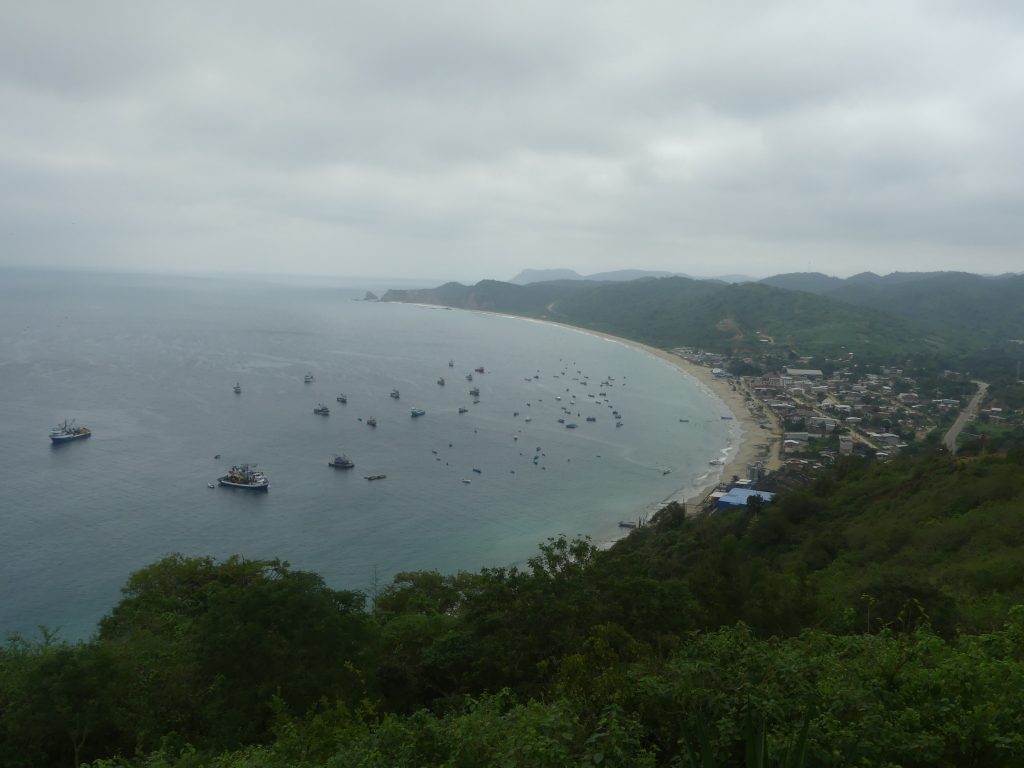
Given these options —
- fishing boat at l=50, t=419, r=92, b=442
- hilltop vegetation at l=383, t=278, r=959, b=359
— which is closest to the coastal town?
hilltop vegetation at l=383, t=278, r=959, b=359

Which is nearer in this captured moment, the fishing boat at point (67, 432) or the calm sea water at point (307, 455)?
the calm sea water at point (307, 455)

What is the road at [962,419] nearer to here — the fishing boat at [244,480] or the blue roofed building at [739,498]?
the blue roofed building at [739,498]

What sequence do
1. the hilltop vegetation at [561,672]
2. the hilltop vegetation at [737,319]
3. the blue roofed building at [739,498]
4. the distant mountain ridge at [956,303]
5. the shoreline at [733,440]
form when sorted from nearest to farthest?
the hilltop vegetation at [561,672] < the blue roofed building at [739,498] < the shoreline at [733,440] < the hilltop vegetation at [737,319] < the distant mountain ridge at [956,303]

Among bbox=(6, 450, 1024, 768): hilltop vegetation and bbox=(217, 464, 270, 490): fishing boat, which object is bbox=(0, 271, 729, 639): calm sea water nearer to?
bbox=(217, 464, 270, 490): fishing boat

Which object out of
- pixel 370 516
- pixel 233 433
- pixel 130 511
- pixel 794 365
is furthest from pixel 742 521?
pixel 794 365

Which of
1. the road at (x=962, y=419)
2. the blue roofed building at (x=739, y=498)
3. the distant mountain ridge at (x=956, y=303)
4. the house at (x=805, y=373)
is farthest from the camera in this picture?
the distant mountain ridge at (x=956, y=303)

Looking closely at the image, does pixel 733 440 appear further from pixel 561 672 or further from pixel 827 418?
pixel 561 672

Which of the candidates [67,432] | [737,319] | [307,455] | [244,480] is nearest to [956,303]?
[737,319]

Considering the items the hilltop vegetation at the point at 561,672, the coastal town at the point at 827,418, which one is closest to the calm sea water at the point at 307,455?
the coastal town at the point at 827,418
